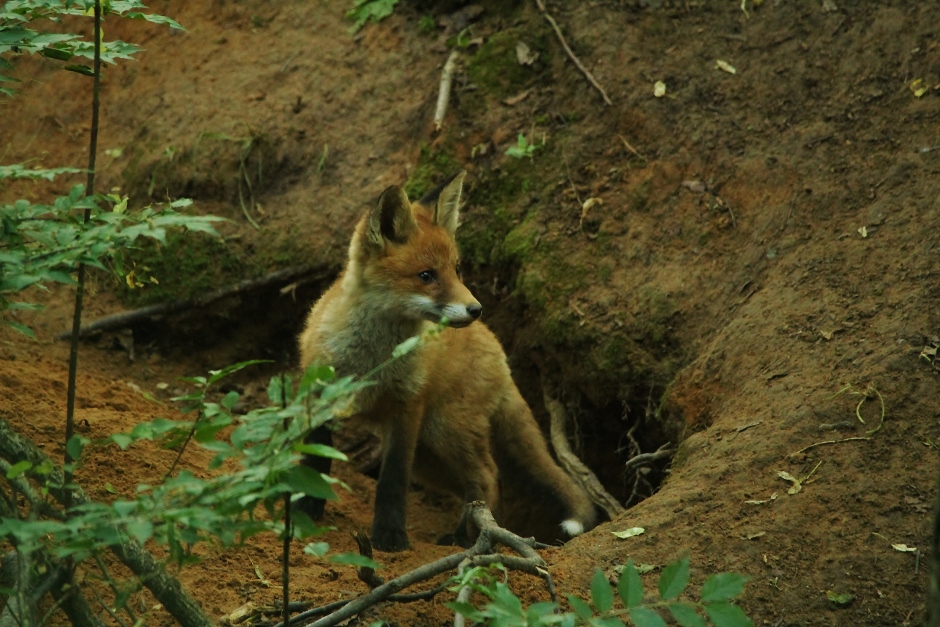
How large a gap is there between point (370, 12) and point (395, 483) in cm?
523

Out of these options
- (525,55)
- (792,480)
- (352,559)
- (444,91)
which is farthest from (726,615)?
(525,55)

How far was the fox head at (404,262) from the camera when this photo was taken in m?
6.12

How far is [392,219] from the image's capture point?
20.5 feet

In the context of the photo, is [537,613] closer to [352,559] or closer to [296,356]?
[352,559]

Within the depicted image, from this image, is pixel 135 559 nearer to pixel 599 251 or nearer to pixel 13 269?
pixel 13 269

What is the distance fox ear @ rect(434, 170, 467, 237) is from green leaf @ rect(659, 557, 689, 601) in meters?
3.97

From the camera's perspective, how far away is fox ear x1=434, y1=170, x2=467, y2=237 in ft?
21.3

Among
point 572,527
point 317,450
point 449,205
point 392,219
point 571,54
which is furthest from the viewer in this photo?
point 571,54

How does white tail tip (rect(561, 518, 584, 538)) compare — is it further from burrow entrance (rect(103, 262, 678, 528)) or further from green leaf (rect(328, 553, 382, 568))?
green leaf (rect(328, 553, 382, 568))

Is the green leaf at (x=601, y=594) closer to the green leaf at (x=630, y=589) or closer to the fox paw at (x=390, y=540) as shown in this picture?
the green leaf at (x=630, y=589)

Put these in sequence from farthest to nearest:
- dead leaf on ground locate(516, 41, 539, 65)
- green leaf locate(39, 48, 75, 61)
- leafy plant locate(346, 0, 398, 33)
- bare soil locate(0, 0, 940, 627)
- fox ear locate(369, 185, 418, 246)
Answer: leafy plant locate(346, 0, 398, 33) < dead leaf on ground locate(516, 41, 539, 65) < fox ear locate(369, 185, 418, 246) < bare soil locate(0, 0, 940, 627) < green leaf locate(39, 48, 75, 61)

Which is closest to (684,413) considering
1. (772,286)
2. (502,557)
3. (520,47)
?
(772,286)

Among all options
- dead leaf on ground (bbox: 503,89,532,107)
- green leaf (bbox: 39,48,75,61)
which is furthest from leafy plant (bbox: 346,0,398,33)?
green leaf (bbox: 39,48,75,61)

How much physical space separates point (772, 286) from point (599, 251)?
1.47 m
